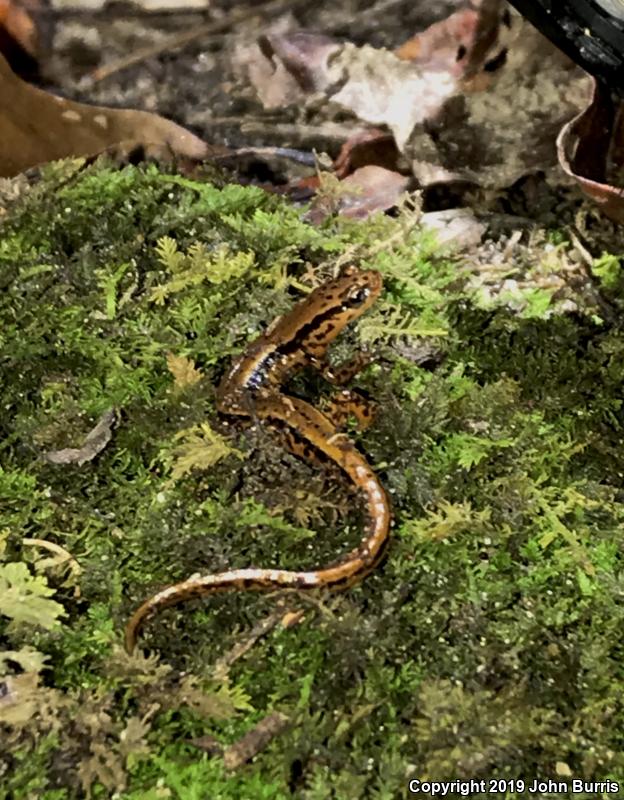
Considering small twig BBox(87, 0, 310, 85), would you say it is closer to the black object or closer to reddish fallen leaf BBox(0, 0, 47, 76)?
reddish fallen leaf BBox(0, 0, 47, 76)

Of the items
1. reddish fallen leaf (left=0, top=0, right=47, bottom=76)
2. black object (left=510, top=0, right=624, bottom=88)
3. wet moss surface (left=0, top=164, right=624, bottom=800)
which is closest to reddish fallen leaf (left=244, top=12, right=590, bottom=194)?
black object (left=510, top=0, right=624, bottom=88)

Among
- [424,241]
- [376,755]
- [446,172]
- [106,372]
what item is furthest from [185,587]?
[446,172]

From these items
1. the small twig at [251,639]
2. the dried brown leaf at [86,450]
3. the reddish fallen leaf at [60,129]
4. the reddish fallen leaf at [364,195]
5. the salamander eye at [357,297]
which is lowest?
the small twig at [251,639]

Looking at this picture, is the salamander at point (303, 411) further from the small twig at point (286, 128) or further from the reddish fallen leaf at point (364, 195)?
the small twig at point (286, 128)

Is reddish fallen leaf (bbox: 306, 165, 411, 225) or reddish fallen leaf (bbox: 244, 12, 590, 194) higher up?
reddish fallen leaf (bbox: 244, 12, 590, 194)

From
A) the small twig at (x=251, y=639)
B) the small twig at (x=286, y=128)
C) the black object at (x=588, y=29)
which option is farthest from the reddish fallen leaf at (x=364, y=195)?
the small twig at (x=251, y=639)

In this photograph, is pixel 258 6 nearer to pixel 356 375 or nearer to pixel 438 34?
pixel 438 34

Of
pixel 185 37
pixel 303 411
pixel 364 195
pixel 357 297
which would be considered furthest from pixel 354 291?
pixel 185 37
